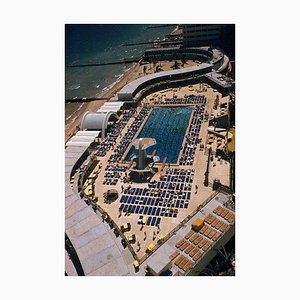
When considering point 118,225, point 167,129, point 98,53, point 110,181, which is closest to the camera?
point 118,225

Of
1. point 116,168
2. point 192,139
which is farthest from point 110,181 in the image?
point 192,139

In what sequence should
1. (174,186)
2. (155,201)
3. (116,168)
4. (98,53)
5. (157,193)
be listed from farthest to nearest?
(98,53)
(116,168)
(174,186)
(157,193)
(155,201)

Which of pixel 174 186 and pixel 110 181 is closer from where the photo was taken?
pixel 174 186

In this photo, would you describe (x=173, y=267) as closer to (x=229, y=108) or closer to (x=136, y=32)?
(x=229, y=108)

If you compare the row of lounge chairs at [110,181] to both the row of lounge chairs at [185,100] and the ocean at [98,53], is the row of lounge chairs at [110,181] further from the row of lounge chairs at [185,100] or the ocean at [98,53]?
the ocean at [98,53]

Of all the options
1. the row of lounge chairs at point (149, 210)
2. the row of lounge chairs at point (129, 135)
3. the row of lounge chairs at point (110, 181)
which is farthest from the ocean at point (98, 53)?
the row of lounge chairs at point (149, 210)

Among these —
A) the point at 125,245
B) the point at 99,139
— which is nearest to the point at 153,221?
the point at 125,245

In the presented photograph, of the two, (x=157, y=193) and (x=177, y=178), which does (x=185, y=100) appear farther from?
(x=157, y=193)
